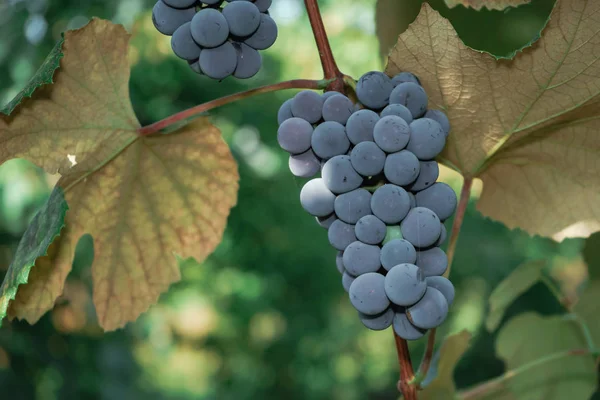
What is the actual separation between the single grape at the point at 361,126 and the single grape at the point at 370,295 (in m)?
0.11

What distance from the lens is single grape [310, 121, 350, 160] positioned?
50 centimetres

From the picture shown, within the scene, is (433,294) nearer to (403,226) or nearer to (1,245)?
(403,226)

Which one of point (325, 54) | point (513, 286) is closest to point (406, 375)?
point (325, 54)

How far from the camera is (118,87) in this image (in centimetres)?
68

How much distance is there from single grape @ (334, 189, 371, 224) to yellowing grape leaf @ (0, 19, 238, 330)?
0.87 ft

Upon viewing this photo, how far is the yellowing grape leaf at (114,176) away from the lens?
646mm

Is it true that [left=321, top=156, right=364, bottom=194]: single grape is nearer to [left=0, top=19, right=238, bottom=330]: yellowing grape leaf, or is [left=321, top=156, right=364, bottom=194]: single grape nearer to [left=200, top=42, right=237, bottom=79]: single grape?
[left=200, top=42, right=237, bottom=79]: single grape

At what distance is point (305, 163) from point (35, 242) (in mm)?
278

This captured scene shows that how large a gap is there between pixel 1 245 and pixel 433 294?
99.8 inches

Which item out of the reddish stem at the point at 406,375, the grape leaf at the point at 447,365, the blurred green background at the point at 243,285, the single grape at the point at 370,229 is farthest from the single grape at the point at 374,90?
the blurred green background at the point at 243,285

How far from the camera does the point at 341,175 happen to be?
0.49 metres

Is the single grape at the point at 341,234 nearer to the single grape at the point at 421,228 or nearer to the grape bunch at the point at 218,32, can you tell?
the single grape at the point at 421,228

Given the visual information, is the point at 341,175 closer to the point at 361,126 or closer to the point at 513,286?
the point at 361,126

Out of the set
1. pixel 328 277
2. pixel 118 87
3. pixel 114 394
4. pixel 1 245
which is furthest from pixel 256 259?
pixel 118 87
